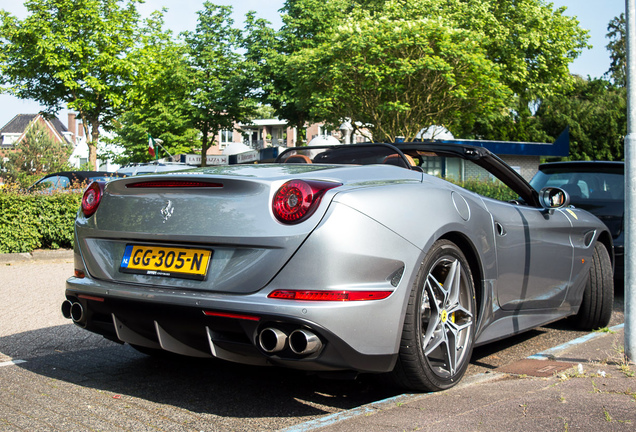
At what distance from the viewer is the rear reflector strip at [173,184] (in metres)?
3.37

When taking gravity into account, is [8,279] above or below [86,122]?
below

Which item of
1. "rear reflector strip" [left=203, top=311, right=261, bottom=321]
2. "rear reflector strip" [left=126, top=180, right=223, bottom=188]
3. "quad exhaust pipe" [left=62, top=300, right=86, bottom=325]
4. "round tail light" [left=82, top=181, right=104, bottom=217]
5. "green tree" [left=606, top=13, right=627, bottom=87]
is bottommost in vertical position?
"quad exhaust pipe" [left=62, top=300, right=86, bottom=325]

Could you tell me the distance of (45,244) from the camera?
1259 cm

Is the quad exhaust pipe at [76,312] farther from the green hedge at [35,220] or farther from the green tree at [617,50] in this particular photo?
the green tree at [617,50]

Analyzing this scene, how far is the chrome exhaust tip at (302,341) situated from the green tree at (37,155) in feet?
92.2

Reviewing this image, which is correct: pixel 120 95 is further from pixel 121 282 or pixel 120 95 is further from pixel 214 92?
pixel 121 282

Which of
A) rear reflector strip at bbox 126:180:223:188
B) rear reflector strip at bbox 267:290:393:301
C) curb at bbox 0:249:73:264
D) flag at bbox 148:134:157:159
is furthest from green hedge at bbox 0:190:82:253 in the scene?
flag at bbox 148:134:157:159

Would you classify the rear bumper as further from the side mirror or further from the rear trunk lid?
the side mirror

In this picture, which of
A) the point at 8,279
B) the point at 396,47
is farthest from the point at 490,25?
the point at 8,279

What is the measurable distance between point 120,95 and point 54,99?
3324 millimetres

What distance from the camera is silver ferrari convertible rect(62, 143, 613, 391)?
3.02 metres

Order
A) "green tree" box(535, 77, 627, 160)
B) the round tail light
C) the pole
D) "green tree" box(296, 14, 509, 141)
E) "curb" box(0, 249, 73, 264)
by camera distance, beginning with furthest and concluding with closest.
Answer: "green tree" box(535, 77, 627, 160), "green tree" box(296, 14, 509, 141), "curb" box(0, 249, 73, 264), the pole, the round tail light

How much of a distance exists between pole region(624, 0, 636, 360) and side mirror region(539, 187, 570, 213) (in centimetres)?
61

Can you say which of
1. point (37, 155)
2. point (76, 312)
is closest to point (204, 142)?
point (37, 155)
